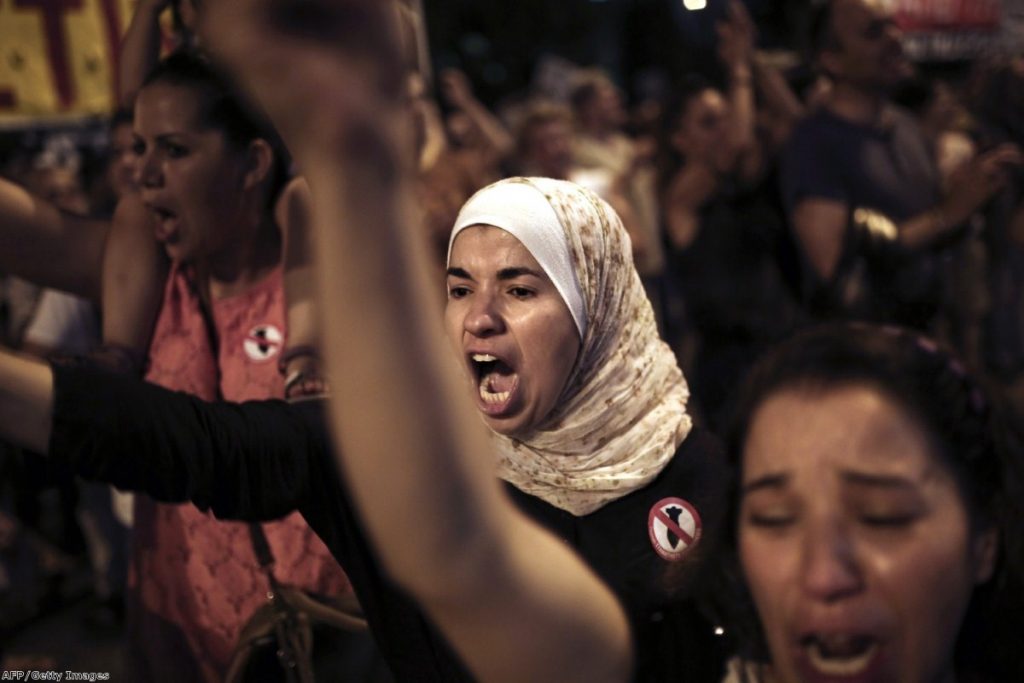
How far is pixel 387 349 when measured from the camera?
0.70m

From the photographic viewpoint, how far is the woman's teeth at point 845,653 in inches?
38.4

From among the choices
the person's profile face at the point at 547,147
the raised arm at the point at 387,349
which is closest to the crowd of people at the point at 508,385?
the raised arm at the point at 387,349

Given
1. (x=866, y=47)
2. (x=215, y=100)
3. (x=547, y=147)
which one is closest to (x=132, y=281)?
(x=215, y=100)

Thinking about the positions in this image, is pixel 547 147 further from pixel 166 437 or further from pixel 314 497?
pixel 166 437

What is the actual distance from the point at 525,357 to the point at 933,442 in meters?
1.01

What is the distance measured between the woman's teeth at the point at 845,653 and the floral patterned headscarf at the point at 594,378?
2.94 ft

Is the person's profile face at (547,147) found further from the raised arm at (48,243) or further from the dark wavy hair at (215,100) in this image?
Result: the raised arm at (48,243)

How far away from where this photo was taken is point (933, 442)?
104 cm

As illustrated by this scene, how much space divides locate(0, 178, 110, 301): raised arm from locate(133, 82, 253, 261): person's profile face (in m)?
0.14

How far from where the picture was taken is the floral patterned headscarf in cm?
192

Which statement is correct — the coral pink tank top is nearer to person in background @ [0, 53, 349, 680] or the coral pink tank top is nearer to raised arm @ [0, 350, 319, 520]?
person in background @ [0, 53, 349, 680]

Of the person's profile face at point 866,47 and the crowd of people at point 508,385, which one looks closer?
the crowd of people at point 508,385

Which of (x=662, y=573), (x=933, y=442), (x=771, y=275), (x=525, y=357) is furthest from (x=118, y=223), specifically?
(x=771, y=275)

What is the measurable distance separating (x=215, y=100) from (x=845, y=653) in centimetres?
174
